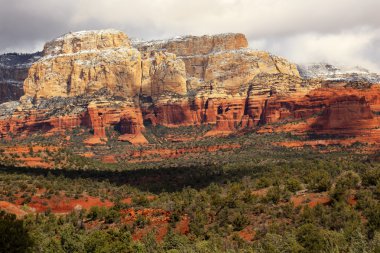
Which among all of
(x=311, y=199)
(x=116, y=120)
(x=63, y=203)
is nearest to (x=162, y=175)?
(x=63, y=203)

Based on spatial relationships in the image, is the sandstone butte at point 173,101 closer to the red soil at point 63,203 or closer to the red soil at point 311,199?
the red soil at point 63,203

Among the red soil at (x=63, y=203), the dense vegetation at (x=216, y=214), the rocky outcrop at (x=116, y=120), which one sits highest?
the rocky outcrop at (x=116, y=120)

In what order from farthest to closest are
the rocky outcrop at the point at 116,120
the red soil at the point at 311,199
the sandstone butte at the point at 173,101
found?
the rocky outcrop at the point at 116,120 → the sandstone butte at the point at 173,101 → the red soil at the point at 311,199

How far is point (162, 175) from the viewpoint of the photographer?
108625 mm

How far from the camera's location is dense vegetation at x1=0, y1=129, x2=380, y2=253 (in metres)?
43.1

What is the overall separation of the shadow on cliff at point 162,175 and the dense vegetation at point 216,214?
236 millimetres

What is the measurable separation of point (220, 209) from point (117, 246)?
17695 millimetres

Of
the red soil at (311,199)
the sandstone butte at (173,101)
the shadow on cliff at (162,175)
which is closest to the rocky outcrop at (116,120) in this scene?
the sandstone butte at (173,101)

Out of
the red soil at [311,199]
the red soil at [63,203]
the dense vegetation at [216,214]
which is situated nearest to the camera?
the dense vegetation at [216,214]

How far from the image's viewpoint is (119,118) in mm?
178875

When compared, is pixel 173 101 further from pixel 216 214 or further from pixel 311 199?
pixel 311 199

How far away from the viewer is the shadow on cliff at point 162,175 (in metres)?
95.8

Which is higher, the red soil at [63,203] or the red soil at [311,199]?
the red soil at [311,199]

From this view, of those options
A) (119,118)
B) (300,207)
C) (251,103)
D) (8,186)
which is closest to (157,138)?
(119,118)
